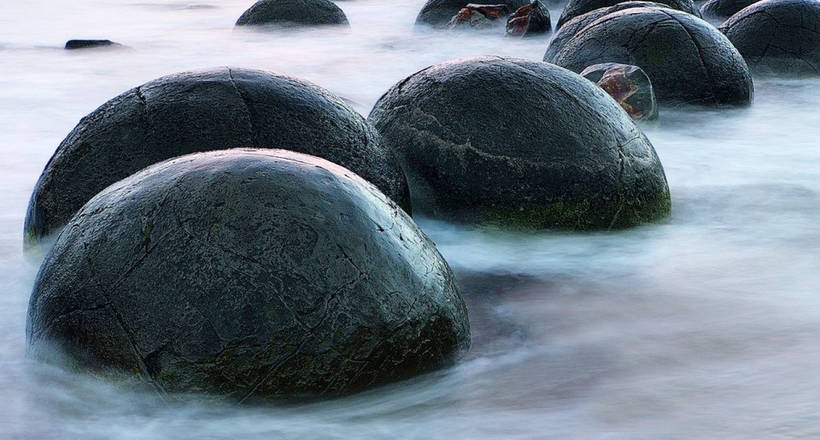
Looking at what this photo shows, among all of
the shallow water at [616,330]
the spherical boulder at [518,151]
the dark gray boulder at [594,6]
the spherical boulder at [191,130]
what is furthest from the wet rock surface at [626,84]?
the dark gray boulder at [594,6]

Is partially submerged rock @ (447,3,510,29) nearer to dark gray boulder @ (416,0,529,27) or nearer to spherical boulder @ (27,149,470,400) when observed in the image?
dark gray boulder @ (416,0,529,27)

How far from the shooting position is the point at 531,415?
3.83m

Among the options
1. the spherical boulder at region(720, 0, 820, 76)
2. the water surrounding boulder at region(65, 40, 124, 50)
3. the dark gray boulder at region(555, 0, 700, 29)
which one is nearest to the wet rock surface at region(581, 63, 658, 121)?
the spherical boulder at region(720, 0, 820, 76)

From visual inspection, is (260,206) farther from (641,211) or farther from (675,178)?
(675,178)

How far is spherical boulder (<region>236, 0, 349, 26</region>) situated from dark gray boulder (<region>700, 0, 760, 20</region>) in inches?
196

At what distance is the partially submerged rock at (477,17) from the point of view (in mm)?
15391

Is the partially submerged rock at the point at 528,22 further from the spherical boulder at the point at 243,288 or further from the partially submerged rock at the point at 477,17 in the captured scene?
the spherical boulder at the point at 243,288

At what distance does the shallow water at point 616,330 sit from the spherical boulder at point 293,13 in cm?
637

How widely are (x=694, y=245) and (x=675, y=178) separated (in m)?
1.73

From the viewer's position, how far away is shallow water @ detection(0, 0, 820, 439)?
3689 mm

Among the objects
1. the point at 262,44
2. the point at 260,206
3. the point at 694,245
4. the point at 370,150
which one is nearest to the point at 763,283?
the point at 694,245

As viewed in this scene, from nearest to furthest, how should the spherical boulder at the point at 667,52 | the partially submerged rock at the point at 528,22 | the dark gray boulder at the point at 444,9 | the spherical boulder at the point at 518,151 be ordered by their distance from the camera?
the spherical boulder at the point at 518,151 → the spherical boulder at the point at 667,52 → the partially submerged rock at the point at 528,22 → the dark gray boulder at the point at 444,9

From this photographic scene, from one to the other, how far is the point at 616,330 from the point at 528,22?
10.8 metres

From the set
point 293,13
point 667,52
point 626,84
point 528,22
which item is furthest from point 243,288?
point 293,13
